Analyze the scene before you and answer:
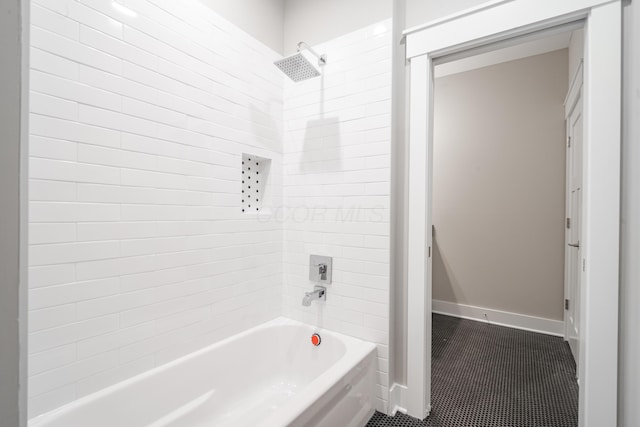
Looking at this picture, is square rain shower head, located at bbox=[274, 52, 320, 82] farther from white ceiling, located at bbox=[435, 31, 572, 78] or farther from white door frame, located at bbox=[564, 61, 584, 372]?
white door frame, located at bbox=[564, 61, 584, 372]

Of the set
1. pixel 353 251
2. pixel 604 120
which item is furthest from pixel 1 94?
pixel 604 120

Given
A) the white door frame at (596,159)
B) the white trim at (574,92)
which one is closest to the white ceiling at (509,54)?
the white trim at (574,92)

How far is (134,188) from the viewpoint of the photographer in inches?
54.7

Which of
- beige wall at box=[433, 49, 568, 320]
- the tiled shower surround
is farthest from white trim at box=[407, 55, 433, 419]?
beige wall at box=[433, 49, 568, 320]

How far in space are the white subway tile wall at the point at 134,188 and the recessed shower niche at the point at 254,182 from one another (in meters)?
0.10

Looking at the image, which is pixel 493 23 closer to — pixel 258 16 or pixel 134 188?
pixel 258 16

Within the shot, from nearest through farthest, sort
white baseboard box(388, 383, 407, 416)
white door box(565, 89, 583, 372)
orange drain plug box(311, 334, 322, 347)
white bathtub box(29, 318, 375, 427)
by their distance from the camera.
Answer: white bathtub box(29, 318, 375, 427) → white baseboard box(388, 383, 407, 416) → orange drain plug box(311, 334, 322, 347) → white door box(565, 89, 583, 372)

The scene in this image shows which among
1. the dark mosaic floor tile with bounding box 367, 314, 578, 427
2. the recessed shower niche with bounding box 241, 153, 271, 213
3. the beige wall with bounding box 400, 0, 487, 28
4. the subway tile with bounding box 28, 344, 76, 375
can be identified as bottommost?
the dark mosaic floor tile with bounding box 367, 314, 578, 427

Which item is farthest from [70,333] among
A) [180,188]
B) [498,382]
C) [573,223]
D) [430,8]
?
[573,223]

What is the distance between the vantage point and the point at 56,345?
1.17 metres

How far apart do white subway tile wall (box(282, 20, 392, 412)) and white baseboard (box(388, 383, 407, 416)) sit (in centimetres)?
6

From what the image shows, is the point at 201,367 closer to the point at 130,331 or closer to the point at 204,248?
the point at 130,331

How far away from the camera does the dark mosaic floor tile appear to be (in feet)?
5.72

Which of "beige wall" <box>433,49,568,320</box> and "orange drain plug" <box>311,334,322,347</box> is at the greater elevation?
"beige wall" <box>433,49,568,320</box>
